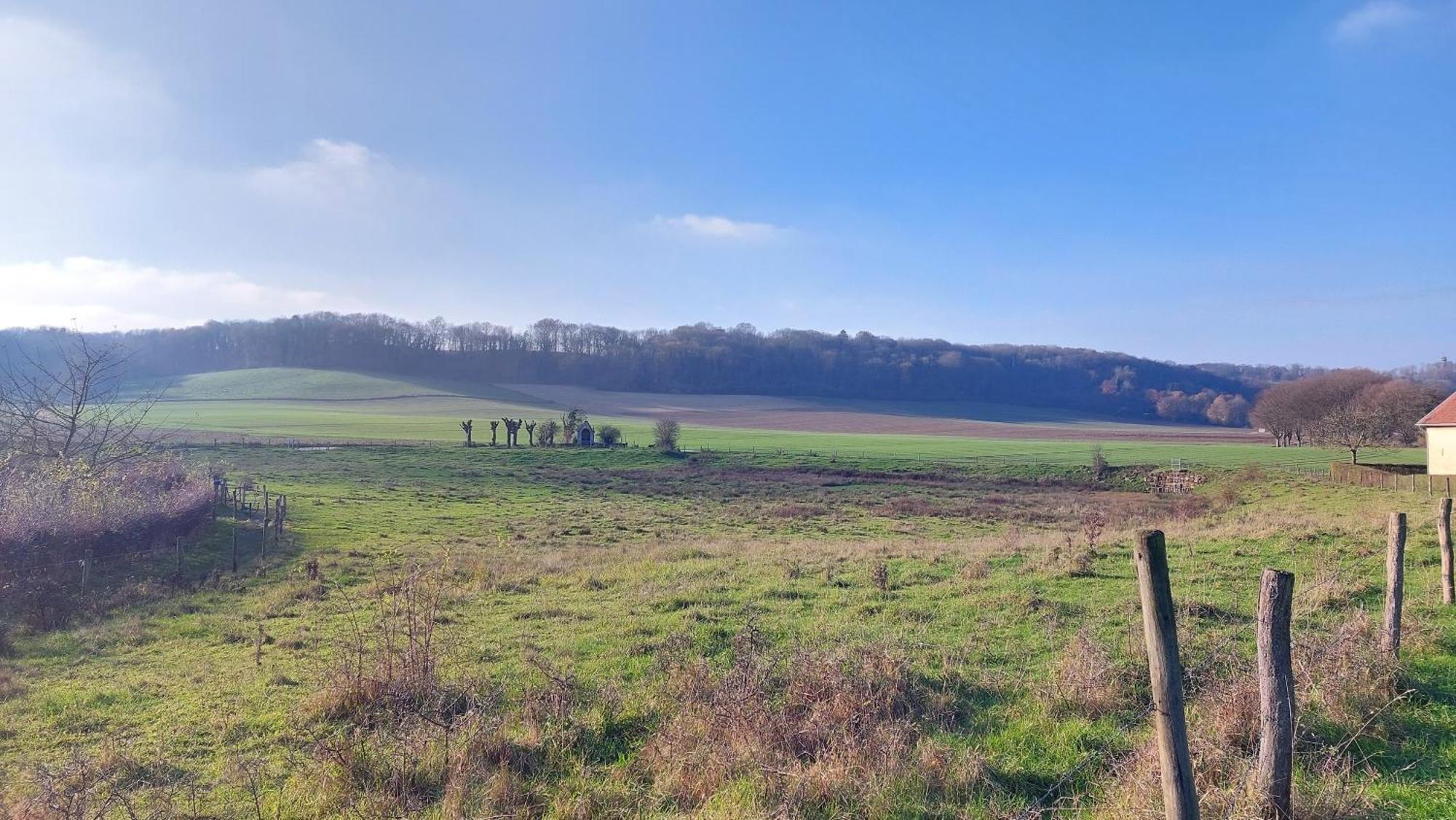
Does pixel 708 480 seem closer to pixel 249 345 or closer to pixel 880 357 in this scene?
pixel 880 357

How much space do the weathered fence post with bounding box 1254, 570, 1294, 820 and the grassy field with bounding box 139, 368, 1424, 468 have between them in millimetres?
56477

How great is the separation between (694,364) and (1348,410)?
115m

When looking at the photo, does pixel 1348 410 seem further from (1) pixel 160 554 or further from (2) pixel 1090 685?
(1) pixel 160 554

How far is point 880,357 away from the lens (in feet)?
552

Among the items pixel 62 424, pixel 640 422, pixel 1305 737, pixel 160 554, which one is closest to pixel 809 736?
pixel 1305 737

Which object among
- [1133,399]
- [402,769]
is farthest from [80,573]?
[1133,399]

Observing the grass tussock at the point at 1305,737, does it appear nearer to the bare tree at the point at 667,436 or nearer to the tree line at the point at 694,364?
the bare tree at the point at 667,436

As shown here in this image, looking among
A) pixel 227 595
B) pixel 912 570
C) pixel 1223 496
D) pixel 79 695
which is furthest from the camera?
pixel 1223 496

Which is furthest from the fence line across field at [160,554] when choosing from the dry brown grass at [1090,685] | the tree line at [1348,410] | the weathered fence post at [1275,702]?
the tree line at [1348,410]

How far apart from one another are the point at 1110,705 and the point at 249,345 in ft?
569

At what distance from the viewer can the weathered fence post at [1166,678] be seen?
13.0ft

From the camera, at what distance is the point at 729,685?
6871 millimetres

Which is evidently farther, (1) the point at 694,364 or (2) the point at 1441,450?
(1) the point at 694,364

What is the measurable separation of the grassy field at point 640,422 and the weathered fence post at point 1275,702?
56.5 meters
